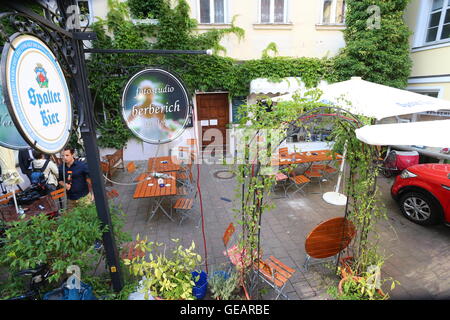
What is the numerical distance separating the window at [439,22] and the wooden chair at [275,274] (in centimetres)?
991

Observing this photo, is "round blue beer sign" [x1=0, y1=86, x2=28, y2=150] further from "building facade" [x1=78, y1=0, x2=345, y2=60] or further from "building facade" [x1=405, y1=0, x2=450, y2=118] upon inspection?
"building facade" [x1=405, y1=0, x2=450, y2=118]

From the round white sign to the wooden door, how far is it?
8.38m

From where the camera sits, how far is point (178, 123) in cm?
292

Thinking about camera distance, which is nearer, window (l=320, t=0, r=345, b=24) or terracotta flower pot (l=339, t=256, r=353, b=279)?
terracotta flower pot (l=339, t=256, r=353, b=279)

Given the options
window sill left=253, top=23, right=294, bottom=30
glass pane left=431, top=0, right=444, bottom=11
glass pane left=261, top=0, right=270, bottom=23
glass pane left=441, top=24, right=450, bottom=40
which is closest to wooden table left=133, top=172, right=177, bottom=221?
window sill left=253, top=23, right=294, bottom=30

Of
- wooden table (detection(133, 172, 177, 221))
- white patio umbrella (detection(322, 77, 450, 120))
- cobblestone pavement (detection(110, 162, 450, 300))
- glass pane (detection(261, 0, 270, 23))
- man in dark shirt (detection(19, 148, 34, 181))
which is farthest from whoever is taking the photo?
glass pane (detection(261, 0, 270, 23))

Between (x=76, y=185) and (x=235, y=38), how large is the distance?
769 centimetres

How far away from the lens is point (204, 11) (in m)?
9.19

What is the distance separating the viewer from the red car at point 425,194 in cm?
461

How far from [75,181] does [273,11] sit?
9163 mm

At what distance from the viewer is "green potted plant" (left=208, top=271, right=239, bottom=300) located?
10.0ft

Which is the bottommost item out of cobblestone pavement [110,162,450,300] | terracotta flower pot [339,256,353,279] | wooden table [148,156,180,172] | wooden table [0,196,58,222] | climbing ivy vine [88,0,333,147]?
cobblestone pavement [110,162,450,300]

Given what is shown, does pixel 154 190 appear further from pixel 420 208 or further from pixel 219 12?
pixel 219 12

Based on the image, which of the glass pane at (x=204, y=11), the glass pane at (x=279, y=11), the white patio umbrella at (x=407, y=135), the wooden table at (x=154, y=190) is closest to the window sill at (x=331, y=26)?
the glass pane at (x=279, y=11)
